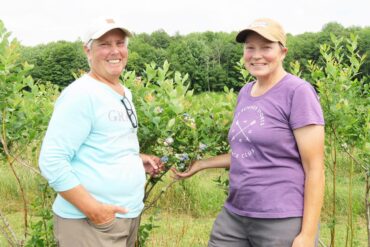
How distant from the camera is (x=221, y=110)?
301 cm

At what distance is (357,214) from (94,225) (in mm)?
5192

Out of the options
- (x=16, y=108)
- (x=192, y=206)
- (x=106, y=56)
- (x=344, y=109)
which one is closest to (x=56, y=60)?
(x=192, y=206)

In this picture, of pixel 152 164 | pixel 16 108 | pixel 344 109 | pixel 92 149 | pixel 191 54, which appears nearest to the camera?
pixel 92 149

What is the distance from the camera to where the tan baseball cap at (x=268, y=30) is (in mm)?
2234

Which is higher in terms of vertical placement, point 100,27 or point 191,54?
point 191,54

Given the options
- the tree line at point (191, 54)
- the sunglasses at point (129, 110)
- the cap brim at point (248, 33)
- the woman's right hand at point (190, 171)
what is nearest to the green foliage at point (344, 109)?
the woman's right hand at point (190, 171)

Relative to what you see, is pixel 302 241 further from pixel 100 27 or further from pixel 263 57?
pixel 100 27

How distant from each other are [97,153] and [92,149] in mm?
27

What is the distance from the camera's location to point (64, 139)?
1.99m

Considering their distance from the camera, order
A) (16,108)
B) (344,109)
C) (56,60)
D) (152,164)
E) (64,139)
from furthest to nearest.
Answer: (56,60) → (344,109) → (16,108) → (152,164) → (64,139)

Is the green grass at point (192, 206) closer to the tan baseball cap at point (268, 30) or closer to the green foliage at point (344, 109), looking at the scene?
the green foliage at point (344, 109)

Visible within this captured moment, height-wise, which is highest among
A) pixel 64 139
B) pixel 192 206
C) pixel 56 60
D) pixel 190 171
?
pixel 56 60

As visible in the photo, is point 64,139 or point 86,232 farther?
point 86,232

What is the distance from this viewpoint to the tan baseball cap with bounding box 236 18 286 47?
2.23 m
